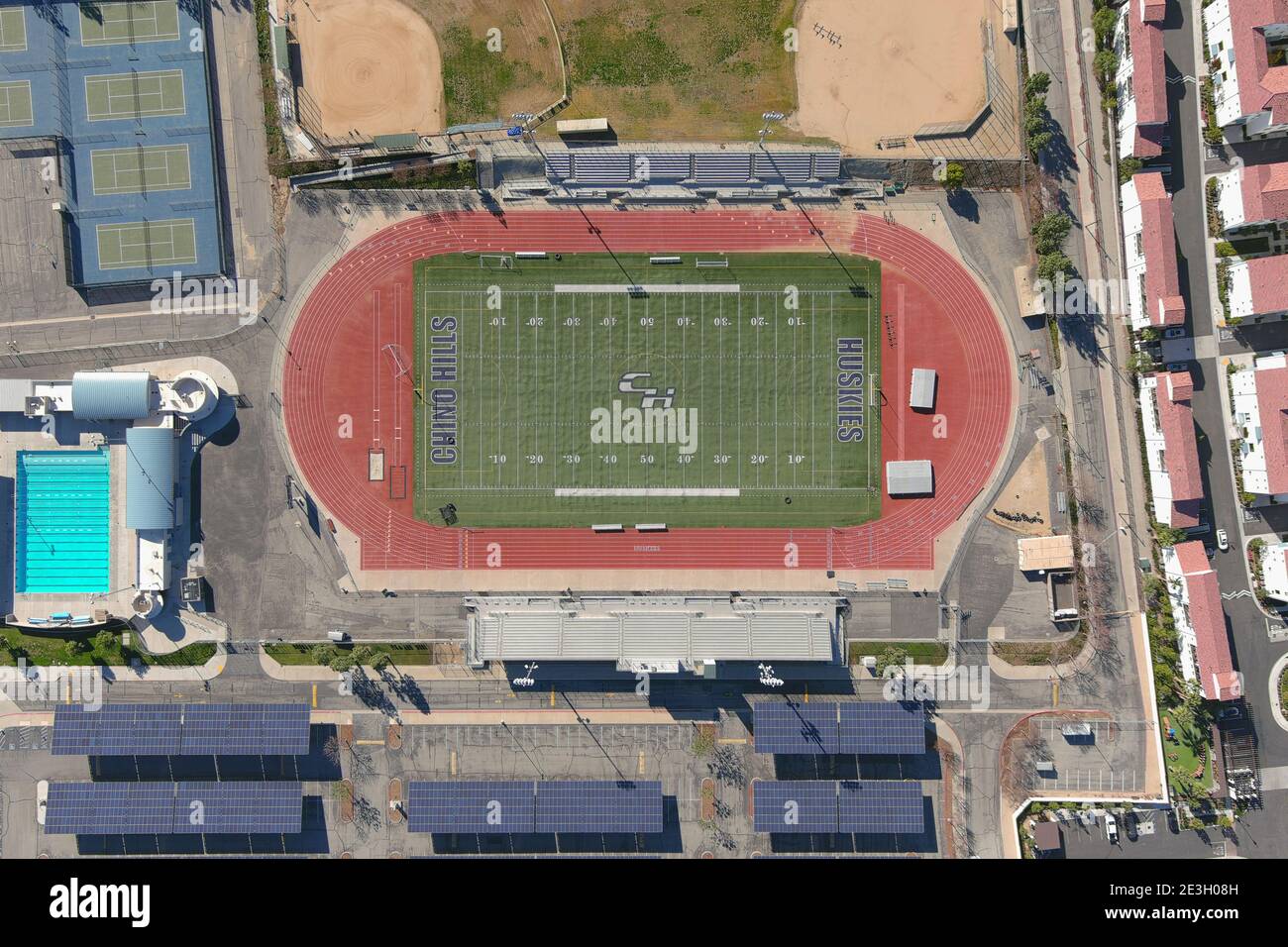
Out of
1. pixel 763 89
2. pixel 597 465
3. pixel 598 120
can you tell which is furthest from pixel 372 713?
pixel 763 89

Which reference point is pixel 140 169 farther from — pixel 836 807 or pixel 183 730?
pixel 836 807

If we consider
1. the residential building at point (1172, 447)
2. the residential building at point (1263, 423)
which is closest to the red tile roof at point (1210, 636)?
the residential building at point (1172, 447)

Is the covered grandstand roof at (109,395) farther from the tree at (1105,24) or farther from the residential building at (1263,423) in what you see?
the residential building at (1263,423)

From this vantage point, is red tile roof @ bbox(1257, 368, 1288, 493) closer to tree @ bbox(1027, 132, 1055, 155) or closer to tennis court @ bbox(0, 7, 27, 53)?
tree @ bbox(1027, 132, 1055, 155)

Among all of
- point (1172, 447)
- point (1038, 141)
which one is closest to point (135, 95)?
point (1038, 141)

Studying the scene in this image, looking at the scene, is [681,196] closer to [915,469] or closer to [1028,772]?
[915,469]

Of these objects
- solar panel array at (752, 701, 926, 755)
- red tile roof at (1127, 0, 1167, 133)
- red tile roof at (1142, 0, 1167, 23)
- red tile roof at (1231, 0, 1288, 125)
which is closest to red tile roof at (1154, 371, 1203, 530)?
red tile roof at (1127, 0, 1167, 133)
